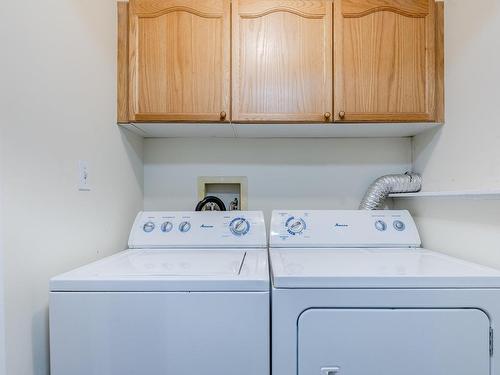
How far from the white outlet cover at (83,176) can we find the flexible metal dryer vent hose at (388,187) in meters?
1.36

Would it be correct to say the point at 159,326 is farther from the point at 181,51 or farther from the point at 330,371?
the point at 181,51

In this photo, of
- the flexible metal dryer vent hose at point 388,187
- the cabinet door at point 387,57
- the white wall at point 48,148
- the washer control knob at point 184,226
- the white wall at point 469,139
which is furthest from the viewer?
the flexible metal dryer vent hose at point 388,187

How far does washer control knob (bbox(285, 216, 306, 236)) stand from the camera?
4.73 ft

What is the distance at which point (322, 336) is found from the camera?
824mm

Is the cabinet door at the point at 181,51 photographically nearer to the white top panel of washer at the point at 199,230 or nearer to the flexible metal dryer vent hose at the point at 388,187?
the white top panel of washer at the point at 199,230

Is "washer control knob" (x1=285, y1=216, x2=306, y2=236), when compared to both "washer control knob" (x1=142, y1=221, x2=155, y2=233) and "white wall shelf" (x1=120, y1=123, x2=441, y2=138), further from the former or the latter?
"washer control knob" (x1=142, y1=221, x2=155, y2=233)

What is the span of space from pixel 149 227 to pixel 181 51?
0.87 metres

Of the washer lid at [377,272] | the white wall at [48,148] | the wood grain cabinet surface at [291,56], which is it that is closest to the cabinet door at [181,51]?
the wood grain cabinet surface at [291,56]

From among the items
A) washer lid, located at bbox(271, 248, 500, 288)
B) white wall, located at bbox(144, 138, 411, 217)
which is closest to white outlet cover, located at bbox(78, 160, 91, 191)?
white wall, located at bbox(144, 138, 411, 217)

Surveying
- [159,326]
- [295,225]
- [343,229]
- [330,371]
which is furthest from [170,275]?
[343,229]

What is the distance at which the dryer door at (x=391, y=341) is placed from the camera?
82cm

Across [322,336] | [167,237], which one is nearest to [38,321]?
[167,237]

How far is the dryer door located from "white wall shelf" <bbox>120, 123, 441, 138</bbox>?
890mm

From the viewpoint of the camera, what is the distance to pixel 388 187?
157cm
